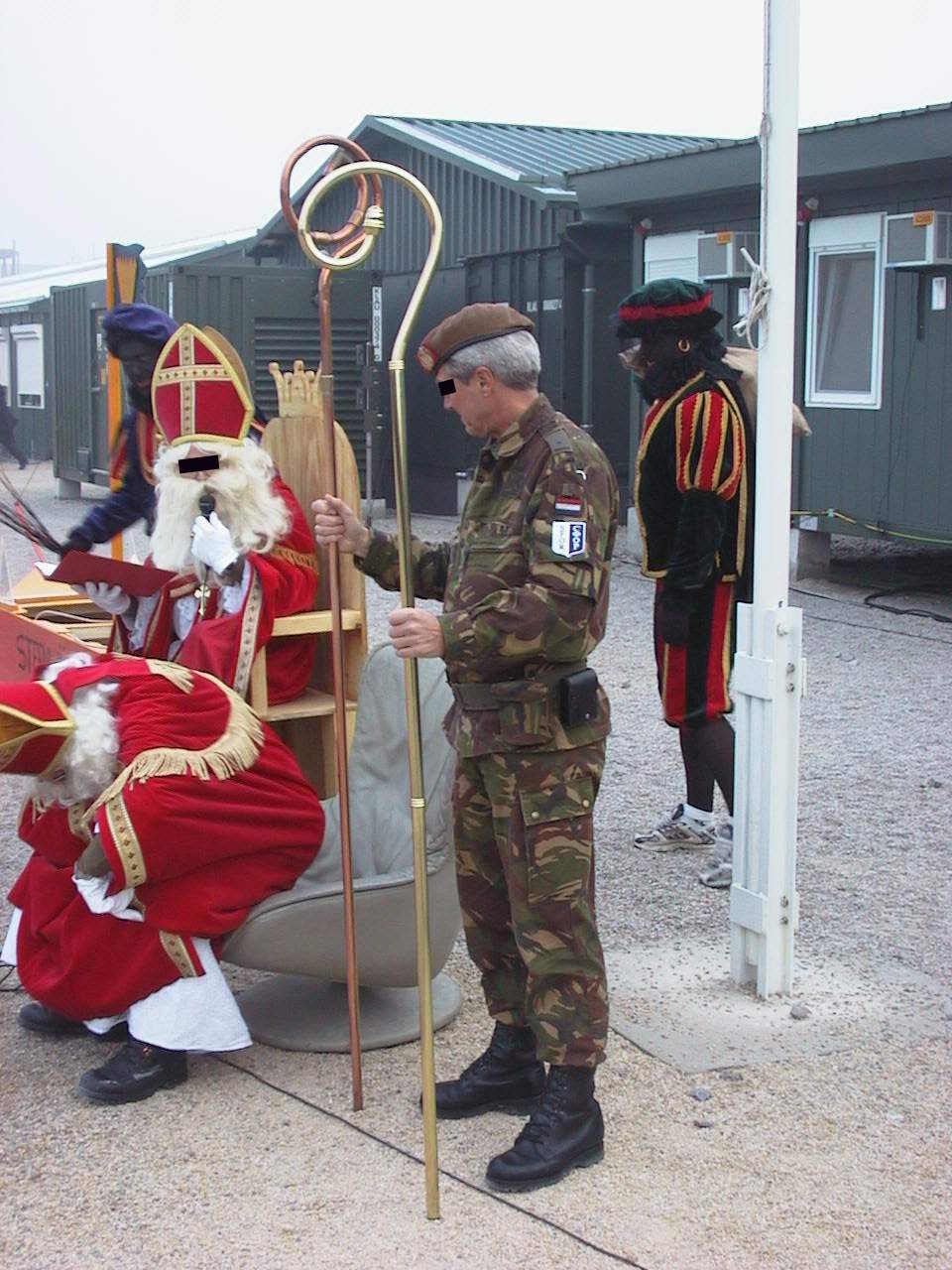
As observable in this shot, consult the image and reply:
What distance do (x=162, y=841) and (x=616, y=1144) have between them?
1184 mm

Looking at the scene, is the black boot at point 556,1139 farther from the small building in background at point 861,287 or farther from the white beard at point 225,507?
the small building in background at point 861,287

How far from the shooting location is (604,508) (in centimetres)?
312

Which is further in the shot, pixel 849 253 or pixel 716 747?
pixel 849 253

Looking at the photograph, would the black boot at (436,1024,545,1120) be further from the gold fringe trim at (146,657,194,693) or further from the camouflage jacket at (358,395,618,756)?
the gold fringe trim at (146,657,194,693)

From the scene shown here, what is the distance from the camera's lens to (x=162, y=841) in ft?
11.2

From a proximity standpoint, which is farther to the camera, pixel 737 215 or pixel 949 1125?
pixel 737 215

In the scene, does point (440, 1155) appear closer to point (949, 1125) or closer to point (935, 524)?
point (949, 1125)

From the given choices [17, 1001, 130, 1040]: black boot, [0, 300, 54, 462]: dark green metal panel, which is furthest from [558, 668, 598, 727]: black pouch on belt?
[0, 300, 54, 462]: dark green metal panel

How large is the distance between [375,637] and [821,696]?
3005 mm

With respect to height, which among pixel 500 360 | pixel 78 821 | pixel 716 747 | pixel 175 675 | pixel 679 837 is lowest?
pixel 679 837

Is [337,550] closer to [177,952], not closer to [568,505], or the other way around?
[568,505]

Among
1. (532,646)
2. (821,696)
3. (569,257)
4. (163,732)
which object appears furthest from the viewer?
(569,257)

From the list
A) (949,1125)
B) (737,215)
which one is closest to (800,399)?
(737,215)

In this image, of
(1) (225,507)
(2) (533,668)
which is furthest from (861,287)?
(2) (533,668)
